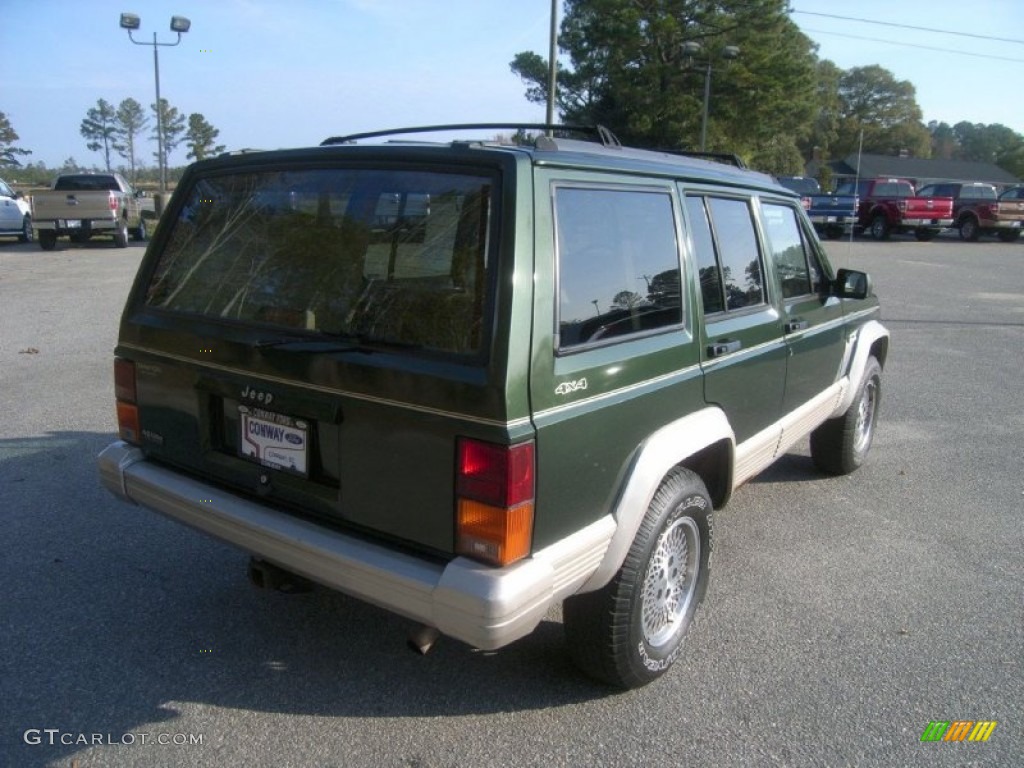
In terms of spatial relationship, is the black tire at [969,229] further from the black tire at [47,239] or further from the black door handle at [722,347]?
the black door handle at [722,347]

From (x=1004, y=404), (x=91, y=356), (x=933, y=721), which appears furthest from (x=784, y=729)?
(x=91, y=356)

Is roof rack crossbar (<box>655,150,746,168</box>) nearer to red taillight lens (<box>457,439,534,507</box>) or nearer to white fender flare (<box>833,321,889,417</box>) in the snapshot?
white fender flare (<box>833,321,889,417</box>)

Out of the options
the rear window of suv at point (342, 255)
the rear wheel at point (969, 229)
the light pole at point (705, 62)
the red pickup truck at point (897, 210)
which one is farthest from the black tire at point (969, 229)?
the rear window of suv at point (342, 255)

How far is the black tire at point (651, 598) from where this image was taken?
9.04ft

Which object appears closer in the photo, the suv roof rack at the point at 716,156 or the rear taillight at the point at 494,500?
the rear taillight at the point at 494,500

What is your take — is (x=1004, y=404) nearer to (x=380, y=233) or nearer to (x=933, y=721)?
(x=933, y=721)

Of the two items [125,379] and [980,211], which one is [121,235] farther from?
[980,211]

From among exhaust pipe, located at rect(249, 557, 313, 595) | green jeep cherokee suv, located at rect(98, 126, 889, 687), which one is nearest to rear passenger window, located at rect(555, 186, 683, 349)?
green jeep cherokee suv, located at rect(98, 126, 889, 687)

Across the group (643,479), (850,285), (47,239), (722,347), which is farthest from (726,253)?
(47,239)

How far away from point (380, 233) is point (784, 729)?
212 centimetres

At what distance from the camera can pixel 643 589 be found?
111 inches

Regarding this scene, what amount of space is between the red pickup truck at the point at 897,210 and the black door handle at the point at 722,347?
2619cm

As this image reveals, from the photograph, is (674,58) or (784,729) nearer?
(784,729)

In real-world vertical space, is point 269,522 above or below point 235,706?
above
